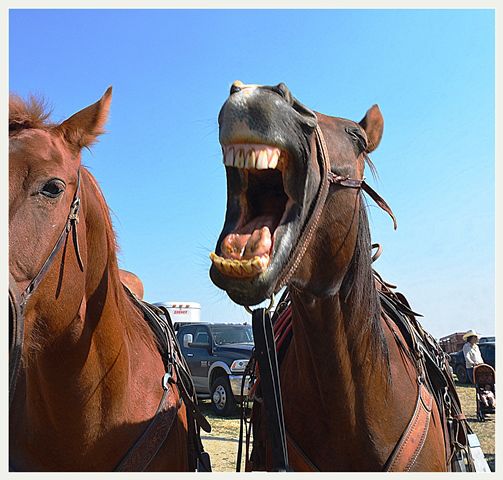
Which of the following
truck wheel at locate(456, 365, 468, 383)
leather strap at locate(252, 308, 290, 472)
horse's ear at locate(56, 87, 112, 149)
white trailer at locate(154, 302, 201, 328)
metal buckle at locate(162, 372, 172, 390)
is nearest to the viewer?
leather strap at locate(252, 308, 290, 472)

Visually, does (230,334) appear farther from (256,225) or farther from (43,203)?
(256,225)

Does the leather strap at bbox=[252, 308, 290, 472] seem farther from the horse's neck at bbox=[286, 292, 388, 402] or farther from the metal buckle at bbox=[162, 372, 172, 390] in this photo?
the metal buckle at bbox=[162, 372, 172, 390]

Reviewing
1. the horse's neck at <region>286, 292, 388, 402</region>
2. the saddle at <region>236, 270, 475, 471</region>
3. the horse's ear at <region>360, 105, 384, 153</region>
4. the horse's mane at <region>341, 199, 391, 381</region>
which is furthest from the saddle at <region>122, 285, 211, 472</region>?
the horse's ear at <region>360, 105, 384, 153</region>

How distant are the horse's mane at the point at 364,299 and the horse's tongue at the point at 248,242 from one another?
50 cm

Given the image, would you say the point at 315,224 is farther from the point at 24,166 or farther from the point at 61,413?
the point at 61,413

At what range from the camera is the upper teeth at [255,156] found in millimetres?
1620

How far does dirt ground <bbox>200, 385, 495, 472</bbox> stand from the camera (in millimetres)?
7058

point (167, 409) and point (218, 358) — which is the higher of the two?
point (218, 358)

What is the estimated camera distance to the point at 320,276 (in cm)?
195

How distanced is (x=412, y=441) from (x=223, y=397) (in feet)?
31.2

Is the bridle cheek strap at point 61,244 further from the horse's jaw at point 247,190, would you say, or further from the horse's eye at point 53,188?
the horse's jaw at point 247,190

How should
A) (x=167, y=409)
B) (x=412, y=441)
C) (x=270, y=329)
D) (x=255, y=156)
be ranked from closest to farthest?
(x=255, y=156)
(x=412, y=441)
(x=270, y=329)
(x=167, y=409)

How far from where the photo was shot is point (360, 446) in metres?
2.13

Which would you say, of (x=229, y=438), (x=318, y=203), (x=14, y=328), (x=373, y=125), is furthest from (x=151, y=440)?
(x=229, y=438)
